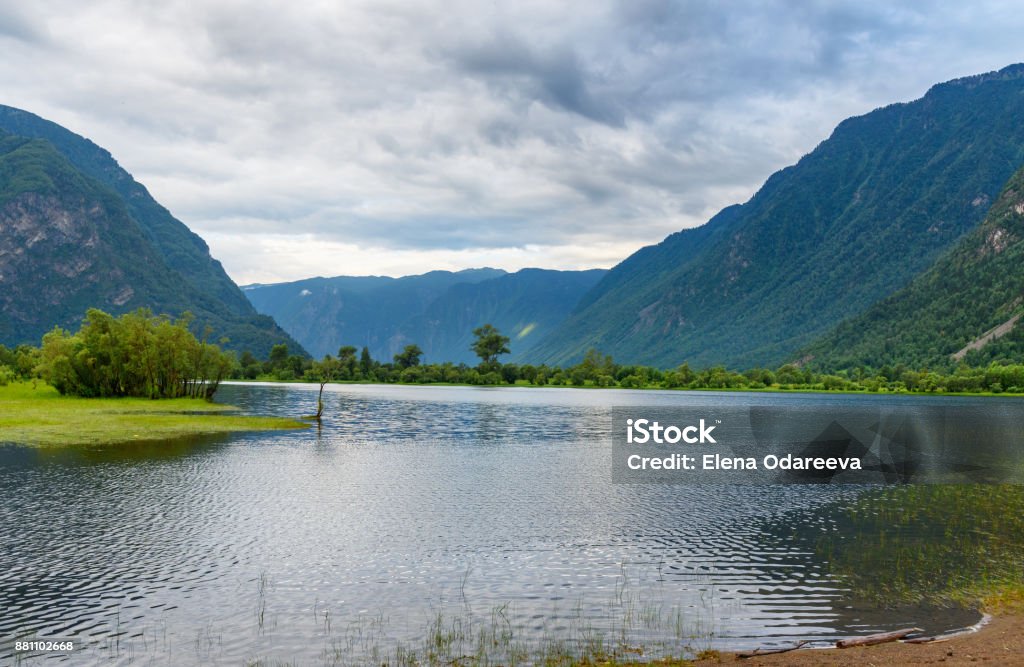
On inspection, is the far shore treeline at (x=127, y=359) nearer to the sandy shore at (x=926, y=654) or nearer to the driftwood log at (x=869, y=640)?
the sandy shore at (x=926, y=654)

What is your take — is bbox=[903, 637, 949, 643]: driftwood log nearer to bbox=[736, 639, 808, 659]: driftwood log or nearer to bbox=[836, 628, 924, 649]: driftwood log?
bbox=[836, 628, 924, 649]: driftwood log

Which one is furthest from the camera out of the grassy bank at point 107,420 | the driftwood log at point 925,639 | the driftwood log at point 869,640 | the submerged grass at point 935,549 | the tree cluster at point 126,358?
the tree cluster at point 126,358

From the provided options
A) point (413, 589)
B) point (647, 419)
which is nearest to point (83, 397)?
point (647, 419)

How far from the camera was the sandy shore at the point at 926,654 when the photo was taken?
18938 mm

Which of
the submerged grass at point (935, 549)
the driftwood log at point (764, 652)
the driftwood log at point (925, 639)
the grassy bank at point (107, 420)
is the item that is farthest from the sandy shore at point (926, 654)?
the grassy bank at point (107, 420)

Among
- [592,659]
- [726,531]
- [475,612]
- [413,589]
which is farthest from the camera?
[726,531]

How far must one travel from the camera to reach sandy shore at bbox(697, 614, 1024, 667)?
18938 mm

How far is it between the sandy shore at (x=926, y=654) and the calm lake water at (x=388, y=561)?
2023 millimetres

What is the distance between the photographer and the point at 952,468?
6481cm

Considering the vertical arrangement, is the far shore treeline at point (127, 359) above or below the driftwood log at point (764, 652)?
above

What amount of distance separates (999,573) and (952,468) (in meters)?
40.7

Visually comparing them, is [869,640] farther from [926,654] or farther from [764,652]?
[764,652]

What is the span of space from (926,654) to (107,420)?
331 feet

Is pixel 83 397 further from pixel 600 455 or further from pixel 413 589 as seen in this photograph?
pixel 413 589
